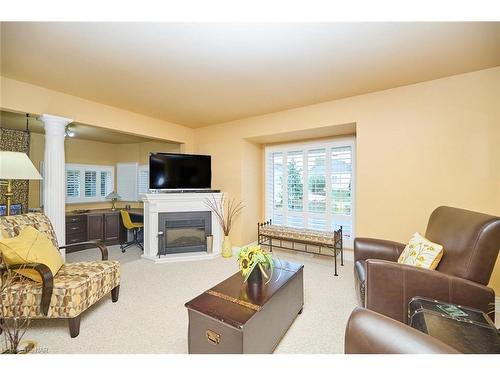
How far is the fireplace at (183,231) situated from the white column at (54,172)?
1323 mm

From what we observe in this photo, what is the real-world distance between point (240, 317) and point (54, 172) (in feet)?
10.2

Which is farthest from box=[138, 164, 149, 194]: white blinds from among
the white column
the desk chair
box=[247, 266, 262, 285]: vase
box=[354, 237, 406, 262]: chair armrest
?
box=[354, 237, 406, 262]: chair armrest

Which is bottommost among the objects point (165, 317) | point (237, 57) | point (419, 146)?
point (165, 317)

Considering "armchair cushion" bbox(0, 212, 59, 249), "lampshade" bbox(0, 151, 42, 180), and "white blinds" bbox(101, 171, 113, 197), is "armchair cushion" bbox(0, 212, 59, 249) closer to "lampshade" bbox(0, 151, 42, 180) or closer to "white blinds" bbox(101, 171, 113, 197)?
"lampshade" bbox(0, 151, 42, 180)

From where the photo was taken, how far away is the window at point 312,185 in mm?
3639

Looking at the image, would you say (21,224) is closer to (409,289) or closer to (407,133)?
(409,289)

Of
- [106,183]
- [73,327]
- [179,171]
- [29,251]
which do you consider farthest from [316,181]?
[106,183]

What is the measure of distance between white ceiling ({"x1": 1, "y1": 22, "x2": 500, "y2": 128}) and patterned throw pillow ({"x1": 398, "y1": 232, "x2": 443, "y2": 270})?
1.73m

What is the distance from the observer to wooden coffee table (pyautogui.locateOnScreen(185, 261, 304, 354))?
49.7 inches

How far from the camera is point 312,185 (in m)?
3.94

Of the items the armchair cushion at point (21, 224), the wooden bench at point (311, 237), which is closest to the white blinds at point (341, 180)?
the wooden bench at point (311, 237)

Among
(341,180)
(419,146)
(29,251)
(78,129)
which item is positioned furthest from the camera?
(78,129)

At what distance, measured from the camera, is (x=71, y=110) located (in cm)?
294

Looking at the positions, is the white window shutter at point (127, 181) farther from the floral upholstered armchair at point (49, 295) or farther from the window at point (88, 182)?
the floral upholstered armchair at point (49, 295)
